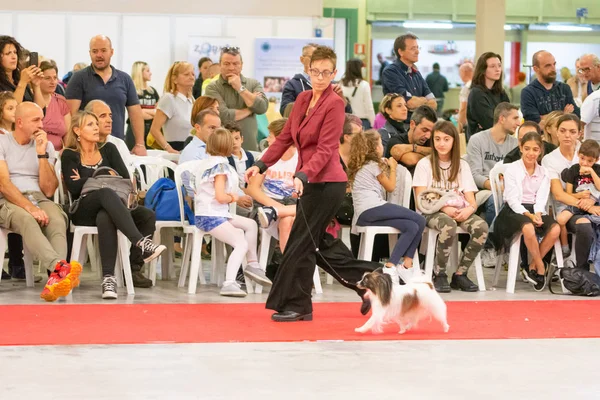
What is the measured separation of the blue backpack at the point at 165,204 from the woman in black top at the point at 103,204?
300 mm

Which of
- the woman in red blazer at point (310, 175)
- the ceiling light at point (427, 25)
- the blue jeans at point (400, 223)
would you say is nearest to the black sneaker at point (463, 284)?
the blue jeans at point (400, 223)

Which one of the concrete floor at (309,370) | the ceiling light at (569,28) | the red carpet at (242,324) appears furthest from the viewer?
the ceiling light at (569,28)

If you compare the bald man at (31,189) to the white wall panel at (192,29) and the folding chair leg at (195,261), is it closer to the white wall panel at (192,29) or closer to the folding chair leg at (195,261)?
the folding chair leg at (195,261)

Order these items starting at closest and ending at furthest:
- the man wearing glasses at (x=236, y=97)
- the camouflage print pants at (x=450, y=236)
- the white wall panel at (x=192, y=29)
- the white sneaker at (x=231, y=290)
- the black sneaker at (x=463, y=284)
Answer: the white sneaker at (x=231, y=290) < the camouflage print pants at (x=450, y=236) < the black sneaker at (x=463, y=284) < the man wearing glasses at (x=236, y=97) < the white wall panel at (x=192, y=29)

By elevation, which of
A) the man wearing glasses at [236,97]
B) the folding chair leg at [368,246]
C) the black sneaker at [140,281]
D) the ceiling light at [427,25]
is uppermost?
the ceiling light at [427,25]

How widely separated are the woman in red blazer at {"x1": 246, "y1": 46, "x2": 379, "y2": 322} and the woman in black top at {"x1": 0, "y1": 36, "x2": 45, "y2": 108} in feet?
7.38

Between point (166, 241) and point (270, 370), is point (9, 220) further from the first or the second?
point (270, 370)

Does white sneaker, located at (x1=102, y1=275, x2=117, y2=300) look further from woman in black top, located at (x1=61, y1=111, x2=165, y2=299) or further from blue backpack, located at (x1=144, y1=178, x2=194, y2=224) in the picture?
blue backpack, located at (x1=144, y1=178, x2=194, y2=224)

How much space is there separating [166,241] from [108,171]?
1.00 meters

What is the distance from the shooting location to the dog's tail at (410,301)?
4.98 metres

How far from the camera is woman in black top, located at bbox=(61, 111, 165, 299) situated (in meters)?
6.12

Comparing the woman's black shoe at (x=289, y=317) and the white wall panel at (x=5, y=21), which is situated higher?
the white wall panel at (x=5, y=21)

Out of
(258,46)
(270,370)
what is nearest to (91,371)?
(270,370)

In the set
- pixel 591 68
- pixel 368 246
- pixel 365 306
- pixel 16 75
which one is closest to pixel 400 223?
pixel 368 246
